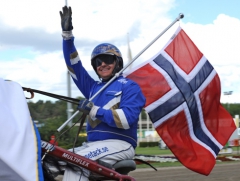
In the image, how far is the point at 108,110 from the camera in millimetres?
4344

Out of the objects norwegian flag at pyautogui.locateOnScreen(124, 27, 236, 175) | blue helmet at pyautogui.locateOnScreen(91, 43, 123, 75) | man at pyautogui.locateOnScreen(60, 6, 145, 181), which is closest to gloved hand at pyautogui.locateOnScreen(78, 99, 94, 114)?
man at pyautogui.locateOnScreen(60, 6, 145, 181)

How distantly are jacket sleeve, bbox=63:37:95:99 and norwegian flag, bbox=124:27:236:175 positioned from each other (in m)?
1.52

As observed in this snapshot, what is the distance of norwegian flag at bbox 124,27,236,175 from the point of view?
660 cm

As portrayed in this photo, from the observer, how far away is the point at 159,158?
20203mm

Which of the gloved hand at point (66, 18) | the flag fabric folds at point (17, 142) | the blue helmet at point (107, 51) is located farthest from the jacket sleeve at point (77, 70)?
the flag fabric folds at point (17, 142)

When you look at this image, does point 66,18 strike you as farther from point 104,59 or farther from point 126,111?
point 126,111

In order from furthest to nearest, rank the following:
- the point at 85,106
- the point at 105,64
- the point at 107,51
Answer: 1. the point at 105,64
2. the point at 107,51
3. the point at 85,106

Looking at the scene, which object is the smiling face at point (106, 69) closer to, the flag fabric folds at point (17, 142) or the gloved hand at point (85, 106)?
the gloved hand at point (85, 106)

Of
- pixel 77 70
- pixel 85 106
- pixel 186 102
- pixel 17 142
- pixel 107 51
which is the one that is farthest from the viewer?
pixel 186 102

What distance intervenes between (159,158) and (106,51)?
1576cm

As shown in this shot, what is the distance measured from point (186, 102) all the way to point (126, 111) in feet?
8.57

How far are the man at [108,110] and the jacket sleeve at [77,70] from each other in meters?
0.01

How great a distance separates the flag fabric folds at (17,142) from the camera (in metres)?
3.08

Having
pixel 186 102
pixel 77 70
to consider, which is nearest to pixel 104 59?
pixel 77 70
